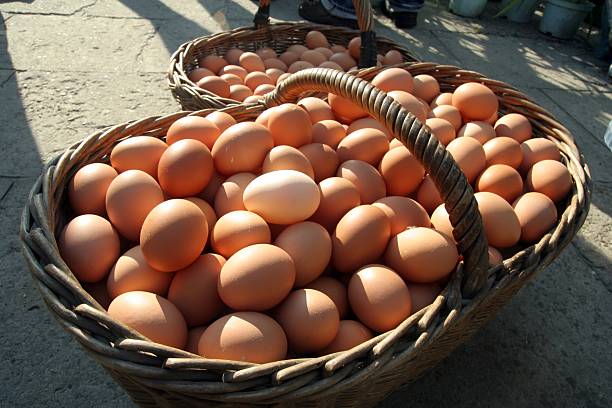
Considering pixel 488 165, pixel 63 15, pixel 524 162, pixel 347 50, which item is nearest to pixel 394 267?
pixel 488 165

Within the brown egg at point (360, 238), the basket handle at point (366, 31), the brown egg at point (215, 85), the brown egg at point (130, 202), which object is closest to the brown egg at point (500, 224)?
the brown egg at point (360, 238)

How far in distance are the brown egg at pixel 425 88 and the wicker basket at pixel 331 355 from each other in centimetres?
59

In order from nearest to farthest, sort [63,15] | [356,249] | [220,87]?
[356,249] < [220,87] < [63,15]

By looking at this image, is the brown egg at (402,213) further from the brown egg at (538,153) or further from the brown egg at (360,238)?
the brown egg at (538,153)

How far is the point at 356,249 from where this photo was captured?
898mm

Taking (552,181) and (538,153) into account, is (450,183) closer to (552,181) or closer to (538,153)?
(552,181)

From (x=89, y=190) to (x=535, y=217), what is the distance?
1.00 meters

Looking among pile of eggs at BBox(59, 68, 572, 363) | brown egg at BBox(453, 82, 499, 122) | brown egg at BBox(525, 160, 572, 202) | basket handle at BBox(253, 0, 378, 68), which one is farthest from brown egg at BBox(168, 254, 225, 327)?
basket handle at BBox(253, 0, 378, 68)

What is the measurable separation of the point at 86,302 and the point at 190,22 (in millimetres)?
3223

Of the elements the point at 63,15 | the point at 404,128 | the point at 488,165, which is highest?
the point at 404,128

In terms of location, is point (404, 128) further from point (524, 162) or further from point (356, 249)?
point (524, 162)

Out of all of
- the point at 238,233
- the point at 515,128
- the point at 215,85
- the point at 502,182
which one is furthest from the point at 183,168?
the point at 515,128

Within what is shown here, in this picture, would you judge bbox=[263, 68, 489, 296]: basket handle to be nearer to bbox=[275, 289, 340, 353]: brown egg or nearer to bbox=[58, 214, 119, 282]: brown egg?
bbox=[275, 289, 340, 353]: brown egg

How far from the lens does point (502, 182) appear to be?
3.65ft
